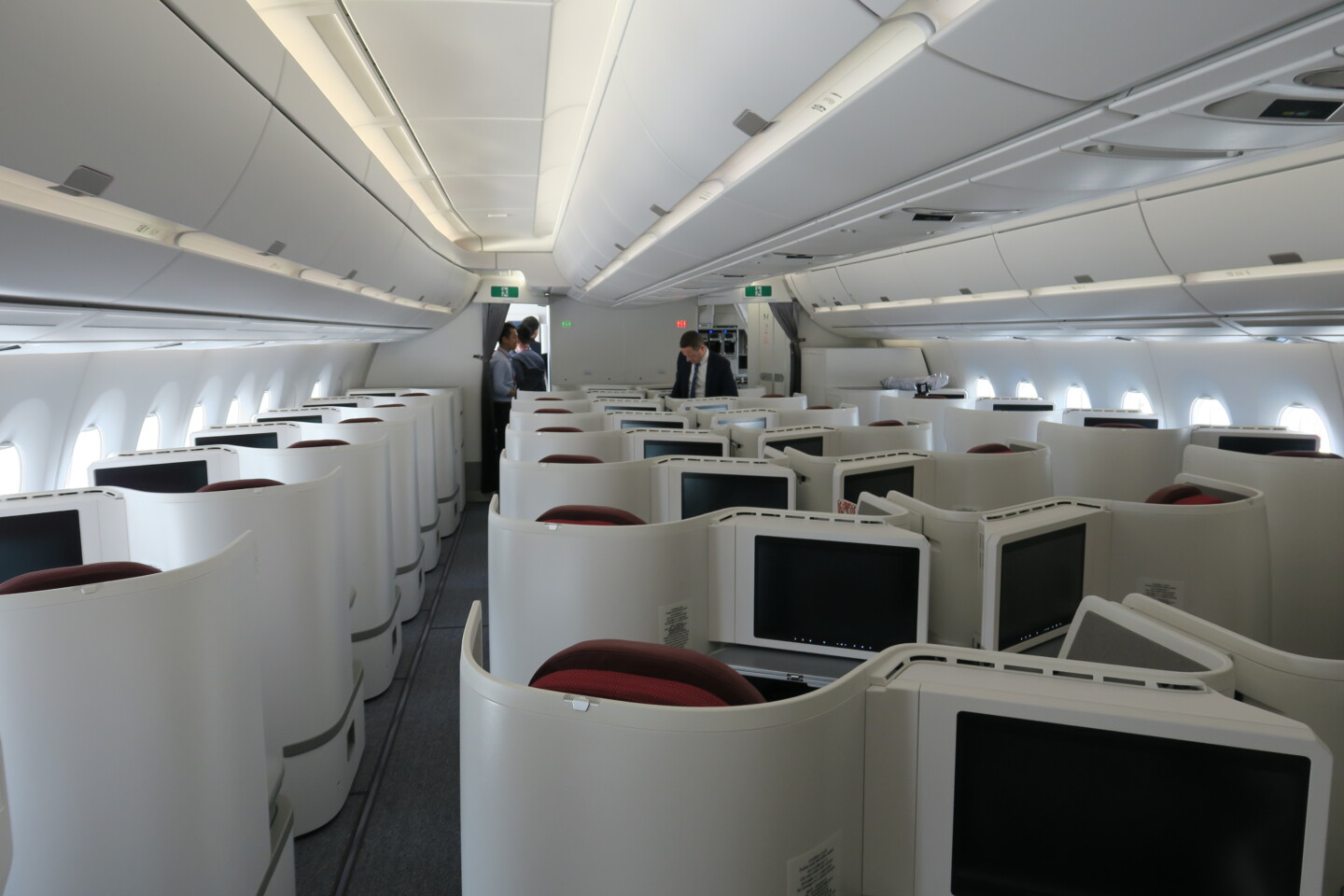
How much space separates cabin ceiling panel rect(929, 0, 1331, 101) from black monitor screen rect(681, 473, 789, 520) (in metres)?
2.09

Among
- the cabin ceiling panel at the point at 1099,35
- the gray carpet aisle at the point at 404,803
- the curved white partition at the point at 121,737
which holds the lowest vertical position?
the gray carpet aisle at the point at 404,803

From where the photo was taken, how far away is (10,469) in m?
5.50

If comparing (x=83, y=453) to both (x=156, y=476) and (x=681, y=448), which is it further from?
(x=681, y=448)

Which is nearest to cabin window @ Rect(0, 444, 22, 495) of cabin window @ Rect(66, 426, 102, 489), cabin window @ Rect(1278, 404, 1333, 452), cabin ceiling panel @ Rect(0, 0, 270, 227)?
cabin window @ Rect(66, 426, 102, 489)

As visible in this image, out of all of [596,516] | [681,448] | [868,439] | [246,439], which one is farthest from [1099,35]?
[246,439]

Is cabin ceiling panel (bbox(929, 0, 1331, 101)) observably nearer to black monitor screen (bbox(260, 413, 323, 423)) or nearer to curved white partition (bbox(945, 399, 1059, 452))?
curved white partition (bbox(945, 399, 1059, 452))

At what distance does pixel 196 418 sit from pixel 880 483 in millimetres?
7516

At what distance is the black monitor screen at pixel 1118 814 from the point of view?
1.28m

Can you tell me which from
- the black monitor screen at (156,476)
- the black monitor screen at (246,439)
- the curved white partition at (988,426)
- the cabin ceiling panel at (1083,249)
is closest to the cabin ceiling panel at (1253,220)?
the cabin ceiling panel at (1083,249)

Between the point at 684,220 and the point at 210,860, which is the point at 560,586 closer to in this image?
the point at 210,860

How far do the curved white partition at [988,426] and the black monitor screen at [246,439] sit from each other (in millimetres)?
6247

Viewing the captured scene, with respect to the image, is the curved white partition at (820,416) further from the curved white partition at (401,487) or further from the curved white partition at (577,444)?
the curved white partition at (401,487)

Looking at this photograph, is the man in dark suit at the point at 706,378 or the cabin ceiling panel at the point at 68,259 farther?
the man in dark suit at the point at 706,378

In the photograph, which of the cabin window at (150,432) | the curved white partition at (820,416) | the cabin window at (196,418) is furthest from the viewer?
the cabin window at (196,418)
